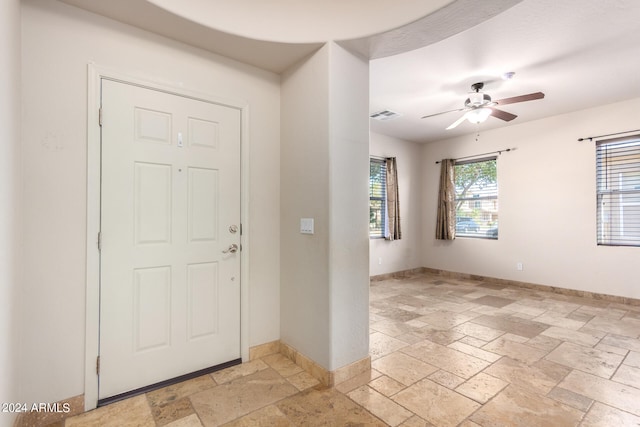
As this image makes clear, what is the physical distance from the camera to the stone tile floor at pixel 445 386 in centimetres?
185

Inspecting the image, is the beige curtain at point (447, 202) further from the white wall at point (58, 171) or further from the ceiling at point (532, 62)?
the white wall at point (58, 171)

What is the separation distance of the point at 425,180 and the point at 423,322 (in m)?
3.73

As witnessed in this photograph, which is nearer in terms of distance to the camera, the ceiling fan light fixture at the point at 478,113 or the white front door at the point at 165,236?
the white front door at the point at 165,236

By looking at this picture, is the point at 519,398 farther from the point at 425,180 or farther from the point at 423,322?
the point at 425,180

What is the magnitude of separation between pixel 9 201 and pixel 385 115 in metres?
4.37

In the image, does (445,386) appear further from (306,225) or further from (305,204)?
(305,204)

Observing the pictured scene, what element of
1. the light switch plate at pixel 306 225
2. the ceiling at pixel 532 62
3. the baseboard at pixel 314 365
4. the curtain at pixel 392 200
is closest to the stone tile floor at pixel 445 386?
the baseboard at pixel 314 365

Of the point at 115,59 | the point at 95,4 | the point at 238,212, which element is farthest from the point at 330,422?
the point at 95,4

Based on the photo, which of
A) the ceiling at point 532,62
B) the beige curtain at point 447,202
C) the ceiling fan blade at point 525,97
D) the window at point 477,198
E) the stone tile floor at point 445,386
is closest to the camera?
the stone tile floor at point 445,386

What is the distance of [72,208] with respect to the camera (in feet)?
6.19

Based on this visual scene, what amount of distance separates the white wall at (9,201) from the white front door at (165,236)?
41cm

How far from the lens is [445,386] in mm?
2180

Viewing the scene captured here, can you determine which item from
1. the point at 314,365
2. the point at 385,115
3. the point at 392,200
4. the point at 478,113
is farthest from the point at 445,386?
the point at 392,200

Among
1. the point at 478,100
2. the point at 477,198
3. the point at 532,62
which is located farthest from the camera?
the point at 477,198
